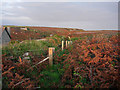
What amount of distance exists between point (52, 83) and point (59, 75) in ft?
2.62

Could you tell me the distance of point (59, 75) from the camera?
476cm

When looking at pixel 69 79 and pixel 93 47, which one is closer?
pixel 69 79

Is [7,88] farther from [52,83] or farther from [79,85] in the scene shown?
[79,85]

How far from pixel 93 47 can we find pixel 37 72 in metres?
3.25

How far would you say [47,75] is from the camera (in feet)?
15.8

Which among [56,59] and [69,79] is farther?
[56,59]

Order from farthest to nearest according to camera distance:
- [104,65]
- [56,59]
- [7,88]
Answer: [56,59] < [104,65] < [7,88]

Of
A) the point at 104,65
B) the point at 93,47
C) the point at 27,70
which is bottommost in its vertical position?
the point at 27,70

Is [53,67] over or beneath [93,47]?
beneath

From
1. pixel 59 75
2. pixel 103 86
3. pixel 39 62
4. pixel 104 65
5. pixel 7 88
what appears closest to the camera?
pixel 103 86

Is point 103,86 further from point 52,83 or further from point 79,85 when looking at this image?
point 52,83

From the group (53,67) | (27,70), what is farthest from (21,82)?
(53,67)

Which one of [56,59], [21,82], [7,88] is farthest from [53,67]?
[7,88]

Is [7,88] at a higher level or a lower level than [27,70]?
lower
